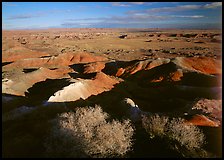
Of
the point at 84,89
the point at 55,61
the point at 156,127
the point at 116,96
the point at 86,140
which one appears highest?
the point at 55,61

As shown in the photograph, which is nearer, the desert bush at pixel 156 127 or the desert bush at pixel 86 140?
the desert bush at pixel 86 140

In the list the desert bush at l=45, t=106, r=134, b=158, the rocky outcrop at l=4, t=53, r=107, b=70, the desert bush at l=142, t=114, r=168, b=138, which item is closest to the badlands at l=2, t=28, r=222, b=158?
the rocky outcrop at l=4, t=53, r=107, b=70

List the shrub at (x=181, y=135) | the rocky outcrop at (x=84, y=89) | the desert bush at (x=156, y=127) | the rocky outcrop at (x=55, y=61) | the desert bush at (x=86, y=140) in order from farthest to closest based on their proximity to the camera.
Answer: the rocky outcrop at (x=55, y=61), the rocky outcrop at (x=84, y=89), the desert bush at (x=156, y=127), the shrub at (x=181, y=135), the desert bush at (x=86, y=140)

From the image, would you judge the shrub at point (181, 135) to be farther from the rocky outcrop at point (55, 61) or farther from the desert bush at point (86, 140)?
the rocky outcrop at point (55, 61)

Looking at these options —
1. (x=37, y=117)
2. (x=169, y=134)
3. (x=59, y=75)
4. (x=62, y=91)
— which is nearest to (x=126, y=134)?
(x=169, y=134)

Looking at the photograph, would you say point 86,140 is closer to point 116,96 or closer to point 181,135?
point 181,135

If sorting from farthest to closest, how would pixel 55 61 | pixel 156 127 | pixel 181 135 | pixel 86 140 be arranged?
pixel 55 61 → pixel 156 127 → pixel 181 135 → pixel 86 140

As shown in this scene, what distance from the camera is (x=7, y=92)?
85.0 ft

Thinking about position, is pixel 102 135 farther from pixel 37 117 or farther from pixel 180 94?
pixel 180 94

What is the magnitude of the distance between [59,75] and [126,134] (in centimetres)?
1970

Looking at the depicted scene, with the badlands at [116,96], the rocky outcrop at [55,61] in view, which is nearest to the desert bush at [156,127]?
the badlands at [116,96]

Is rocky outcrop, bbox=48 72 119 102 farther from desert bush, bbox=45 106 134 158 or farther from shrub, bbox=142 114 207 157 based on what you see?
shrub, bbox=142 114 207 157

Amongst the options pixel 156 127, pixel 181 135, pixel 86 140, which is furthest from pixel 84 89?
pixel 181 135

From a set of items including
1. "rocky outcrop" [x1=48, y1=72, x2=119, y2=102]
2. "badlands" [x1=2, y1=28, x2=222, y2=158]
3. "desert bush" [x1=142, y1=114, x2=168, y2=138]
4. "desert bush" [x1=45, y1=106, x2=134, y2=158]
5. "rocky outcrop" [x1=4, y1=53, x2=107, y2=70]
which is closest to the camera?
"desert bush" [x1=45, y1=106, x2=134, y2=158]
